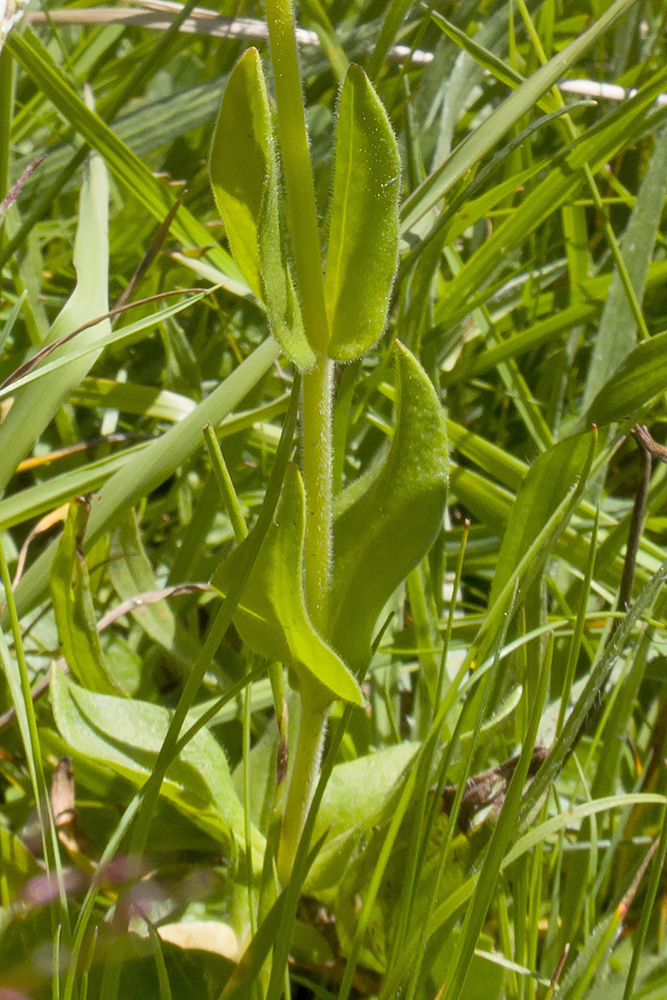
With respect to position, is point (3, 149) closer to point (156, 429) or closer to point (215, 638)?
point (156, 429)

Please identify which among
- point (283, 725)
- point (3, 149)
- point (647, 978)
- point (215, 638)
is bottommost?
point (647, 978)

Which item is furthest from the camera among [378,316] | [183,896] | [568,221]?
[568,221]

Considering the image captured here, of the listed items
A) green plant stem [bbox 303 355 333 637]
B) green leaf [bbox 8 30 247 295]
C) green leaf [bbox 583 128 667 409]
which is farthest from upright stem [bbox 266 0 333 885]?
green leaf [bbox 583 128 667 409]

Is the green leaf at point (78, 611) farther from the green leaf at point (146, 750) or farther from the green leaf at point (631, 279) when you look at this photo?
the green leaf at point (631, 279)

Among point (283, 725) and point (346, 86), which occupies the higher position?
point (346, 86)

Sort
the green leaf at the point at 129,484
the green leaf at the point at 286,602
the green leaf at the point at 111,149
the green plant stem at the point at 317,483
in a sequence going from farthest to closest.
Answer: the green leaf at the point at 111,149, the green leaf at the point at 129,484, the green plant stem at the point at 317,483, the green leaf at the point at 286,602

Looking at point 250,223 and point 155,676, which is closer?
point 250,223

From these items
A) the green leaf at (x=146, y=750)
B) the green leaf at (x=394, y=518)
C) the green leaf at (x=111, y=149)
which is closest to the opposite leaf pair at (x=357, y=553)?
the green leaf at (x=394, y=518)

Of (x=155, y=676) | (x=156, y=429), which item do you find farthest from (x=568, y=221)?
(x=155, y=676)

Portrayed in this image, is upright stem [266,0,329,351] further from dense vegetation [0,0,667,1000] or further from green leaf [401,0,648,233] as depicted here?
green leaf [401,0,648,233]
